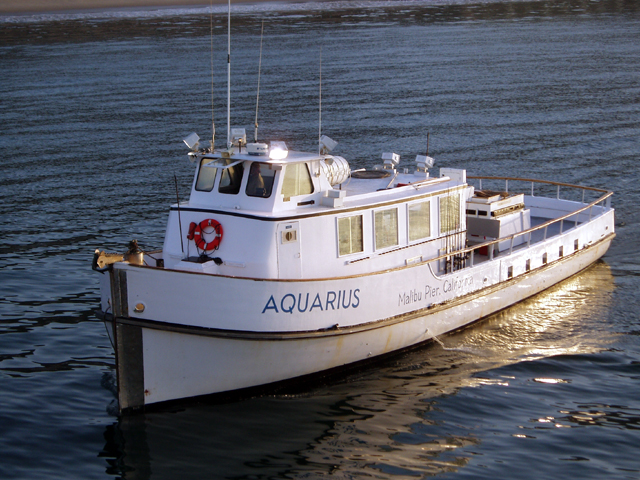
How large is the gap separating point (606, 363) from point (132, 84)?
36.1 m

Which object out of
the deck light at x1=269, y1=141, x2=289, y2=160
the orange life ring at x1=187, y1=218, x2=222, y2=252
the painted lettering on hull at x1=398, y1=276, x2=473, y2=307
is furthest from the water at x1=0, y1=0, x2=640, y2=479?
the deck light at x1=269, y1=141, x2=289, y2=160

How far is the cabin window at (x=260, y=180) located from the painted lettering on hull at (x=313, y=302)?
6.63 feet

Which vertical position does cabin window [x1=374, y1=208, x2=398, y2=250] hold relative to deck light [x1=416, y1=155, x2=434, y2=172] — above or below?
below

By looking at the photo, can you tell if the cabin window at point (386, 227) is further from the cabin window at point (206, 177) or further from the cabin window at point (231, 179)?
the cabin window at point (206, 177)

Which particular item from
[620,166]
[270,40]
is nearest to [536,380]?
[620,166]

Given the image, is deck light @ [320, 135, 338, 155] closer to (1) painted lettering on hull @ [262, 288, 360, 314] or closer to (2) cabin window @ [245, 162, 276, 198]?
(2) cabin window @ [245, 162, 276, 198]

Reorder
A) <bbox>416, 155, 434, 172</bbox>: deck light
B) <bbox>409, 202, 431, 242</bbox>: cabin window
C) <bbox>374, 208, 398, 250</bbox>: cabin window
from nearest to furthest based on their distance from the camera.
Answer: <bbox>374, 208, 398, 250</bbox>: cabin window → <bbox>409, 202, 431, 242</bbox>: cabin window → <bbox>416, 155, 434, 172</bbox>: deck light

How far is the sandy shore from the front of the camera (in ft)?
287

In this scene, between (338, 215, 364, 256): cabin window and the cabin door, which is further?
(338, 215, 364, 256): cabin window

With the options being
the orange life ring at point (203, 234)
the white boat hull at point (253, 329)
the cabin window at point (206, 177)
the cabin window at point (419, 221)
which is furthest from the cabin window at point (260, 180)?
the cabin window at point (419, 221)

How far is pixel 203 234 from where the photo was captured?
14234 millimetres

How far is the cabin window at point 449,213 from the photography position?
16656 mm

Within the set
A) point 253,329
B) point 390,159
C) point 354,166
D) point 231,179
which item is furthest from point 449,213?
point 354,166

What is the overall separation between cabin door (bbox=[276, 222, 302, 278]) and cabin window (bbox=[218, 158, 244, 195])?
1395mm
